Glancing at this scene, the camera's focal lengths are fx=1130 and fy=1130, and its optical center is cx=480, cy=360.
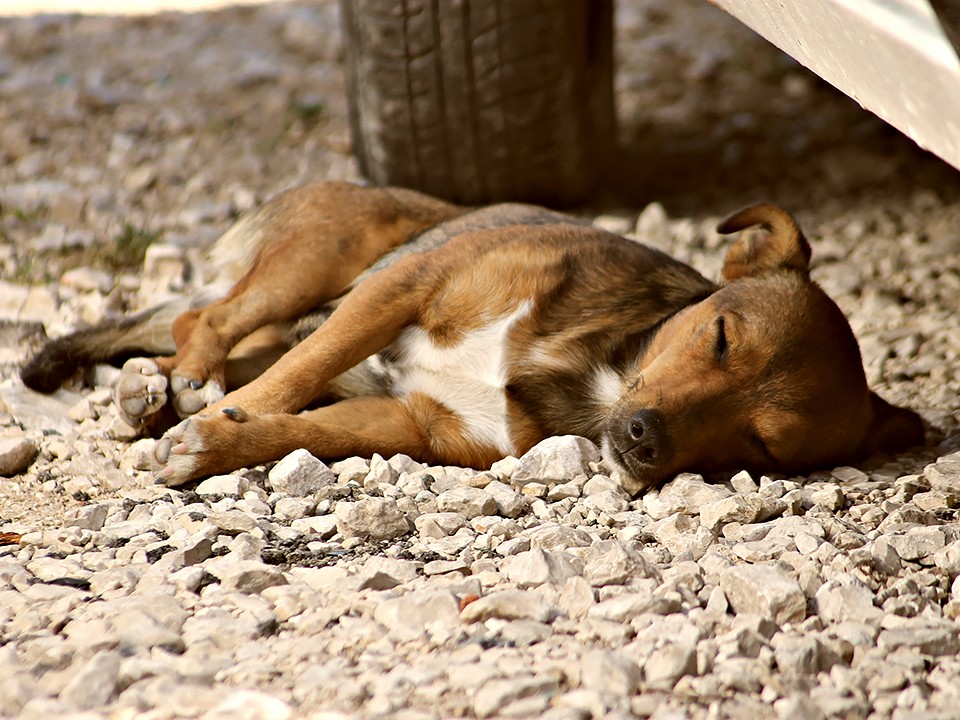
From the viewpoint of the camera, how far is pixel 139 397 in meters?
3.88

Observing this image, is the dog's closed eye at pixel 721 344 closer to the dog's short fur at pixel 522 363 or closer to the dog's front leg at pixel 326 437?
the dog's short fur at pixel 522 363

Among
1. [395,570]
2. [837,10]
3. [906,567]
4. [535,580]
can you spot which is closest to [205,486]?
[395,570]

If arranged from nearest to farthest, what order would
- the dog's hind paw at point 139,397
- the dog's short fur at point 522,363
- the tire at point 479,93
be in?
the dog's short fur at point 522,363 < the dog's hind paw at point 139,397 < the tire at point 479,93

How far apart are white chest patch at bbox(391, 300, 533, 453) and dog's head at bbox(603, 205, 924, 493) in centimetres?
46

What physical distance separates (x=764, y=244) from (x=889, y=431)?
0.79 metres

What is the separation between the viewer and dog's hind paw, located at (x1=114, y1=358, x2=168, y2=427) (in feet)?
12.7

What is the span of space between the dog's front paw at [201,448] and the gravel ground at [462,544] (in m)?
0.07

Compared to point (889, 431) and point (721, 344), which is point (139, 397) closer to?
point (721, 344)

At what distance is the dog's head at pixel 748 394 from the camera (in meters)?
3.56

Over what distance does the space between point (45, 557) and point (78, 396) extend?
1445 mm

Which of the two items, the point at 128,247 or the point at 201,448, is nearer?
the point at 201,448

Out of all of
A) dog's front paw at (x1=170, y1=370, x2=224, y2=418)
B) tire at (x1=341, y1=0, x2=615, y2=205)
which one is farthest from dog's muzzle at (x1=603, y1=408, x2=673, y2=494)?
tire at (x1=341, y1=0, x2=615, y2=205)

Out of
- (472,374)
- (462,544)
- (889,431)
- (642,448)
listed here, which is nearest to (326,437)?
(472,374)

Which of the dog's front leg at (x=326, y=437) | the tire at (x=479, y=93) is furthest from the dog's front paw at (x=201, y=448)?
the tire at (x=479, y=93)
